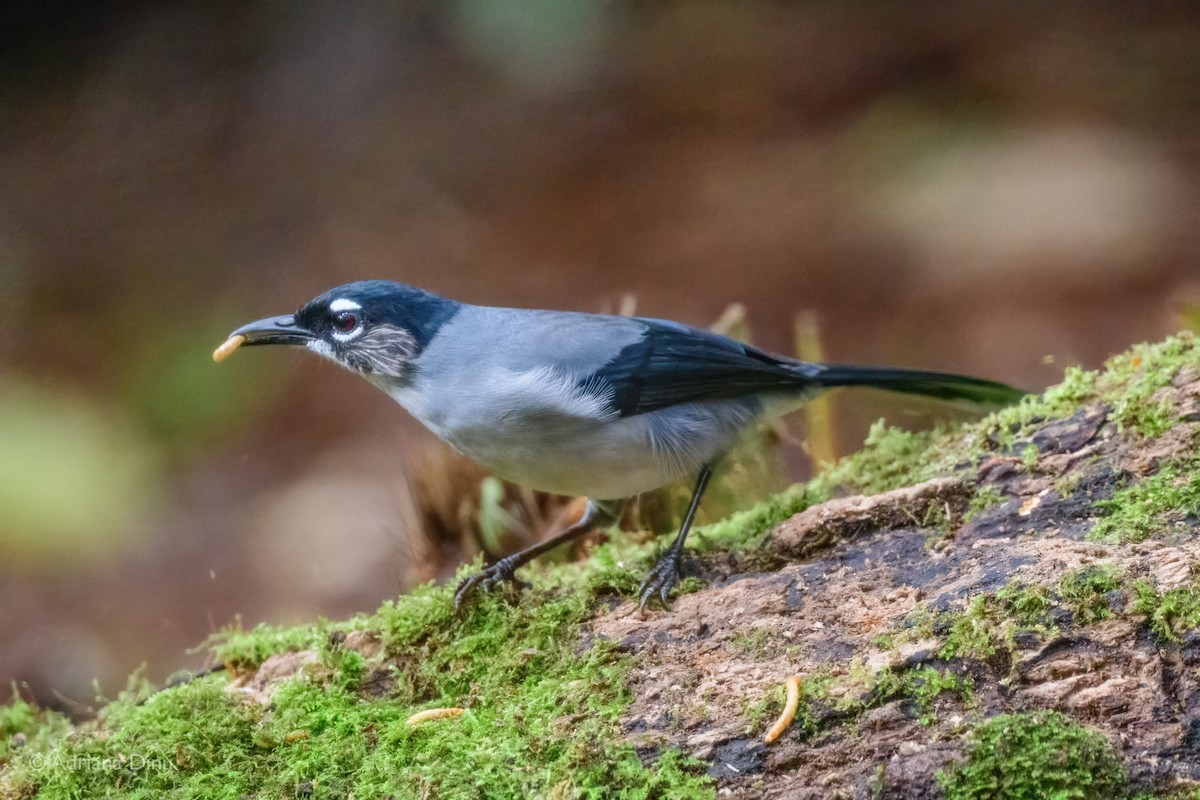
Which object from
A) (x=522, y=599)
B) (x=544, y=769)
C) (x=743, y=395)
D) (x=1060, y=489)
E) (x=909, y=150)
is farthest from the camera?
(x=909, y=150)

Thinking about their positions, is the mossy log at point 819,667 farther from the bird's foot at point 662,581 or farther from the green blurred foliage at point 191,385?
the green blurred foliage at point 191,385

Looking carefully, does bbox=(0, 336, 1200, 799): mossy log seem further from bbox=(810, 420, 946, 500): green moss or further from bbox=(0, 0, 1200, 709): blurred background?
bbox=(0, 0, 1200, 709): blurred background

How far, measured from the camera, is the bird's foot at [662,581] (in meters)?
2.43

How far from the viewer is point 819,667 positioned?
6.22 ft

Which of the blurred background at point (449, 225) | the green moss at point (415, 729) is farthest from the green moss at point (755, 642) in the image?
the blurred background at point (449, 225)

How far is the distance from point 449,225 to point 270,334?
142 cm

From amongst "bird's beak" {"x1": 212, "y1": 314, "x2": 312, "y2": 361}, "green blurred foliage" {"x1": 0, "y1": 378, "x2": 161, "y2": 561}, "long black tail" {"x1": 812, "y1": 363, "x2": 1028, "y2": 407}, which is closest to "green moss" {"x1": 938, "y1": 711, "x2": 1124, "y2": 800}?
"long black tail" {"x1": 812, "y1": 363, "x2": 1028, "y2": 407}

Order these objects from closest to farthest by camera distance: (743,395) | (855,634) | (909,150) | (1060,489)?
(855,634), (1060,489), (743,395), (909,150)

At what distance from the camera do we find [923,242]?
13.7ft

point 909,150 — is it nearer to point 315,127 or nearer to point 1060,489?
point 1060,489

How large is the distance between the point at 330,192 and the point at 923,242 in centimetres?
→ 282

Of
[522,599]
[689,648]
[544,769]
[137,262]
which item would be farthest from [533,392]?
[137,262]

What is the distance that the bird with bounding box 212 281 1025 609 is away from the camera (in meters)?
2.51

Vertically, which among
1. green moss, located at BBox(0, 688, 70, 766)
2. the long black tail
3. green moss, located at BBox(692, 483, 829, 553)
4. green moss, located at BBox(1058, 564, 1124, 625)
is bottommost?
green moss, located at BBox(0, 688, 70, 766)
